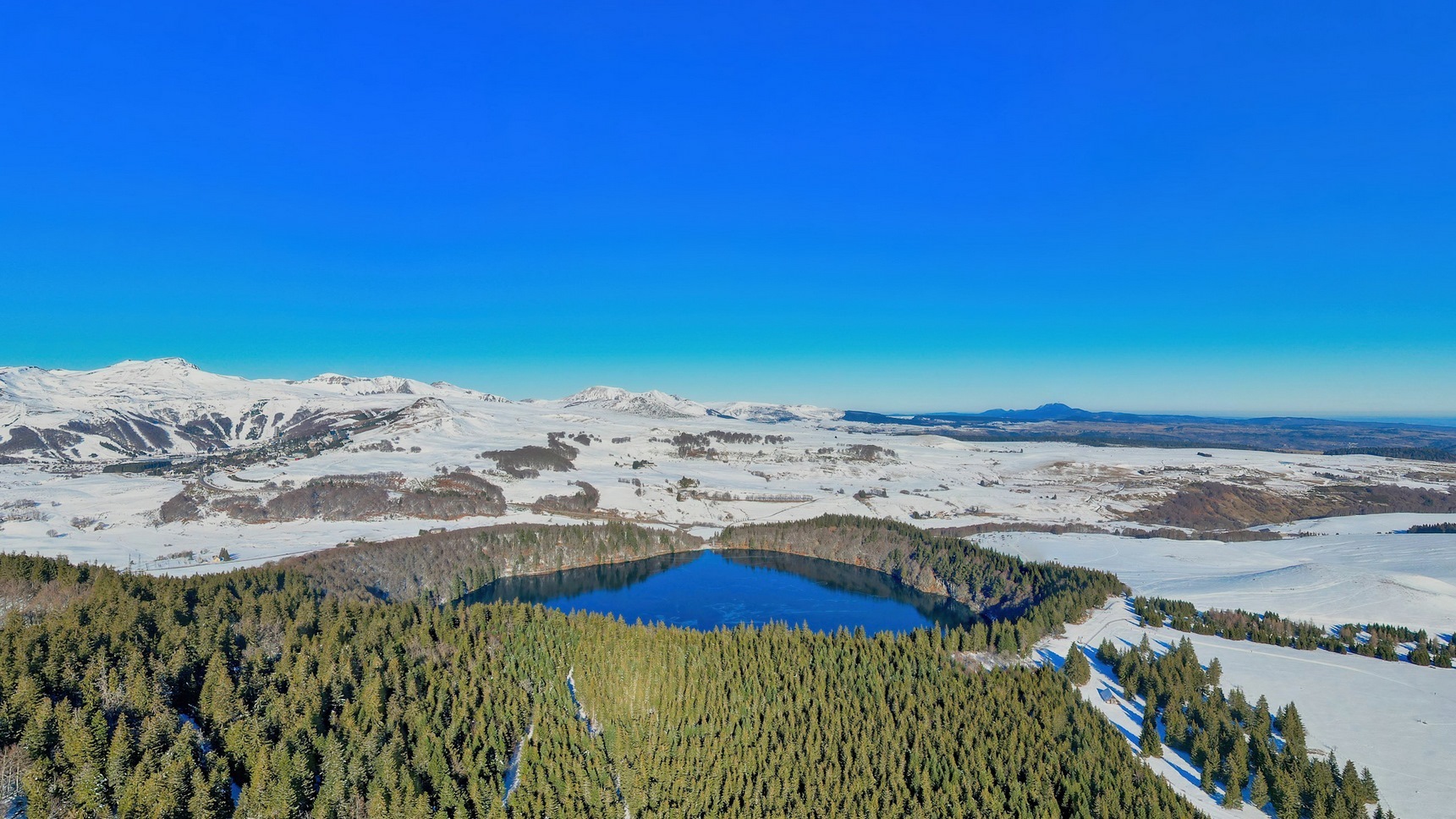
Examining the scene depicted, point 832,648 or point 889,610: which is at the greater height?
point 832,648

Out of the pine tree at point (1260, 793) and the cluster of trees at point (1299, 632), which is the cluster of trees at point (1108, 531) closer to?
the cluster of trees at point (1299, 632)

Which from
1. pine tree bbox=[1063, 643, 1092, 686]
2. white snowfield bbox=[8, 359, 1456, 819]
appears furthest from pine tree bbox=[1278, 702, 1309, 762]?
pine tree bbox=[1063, 643, 1092, 686]

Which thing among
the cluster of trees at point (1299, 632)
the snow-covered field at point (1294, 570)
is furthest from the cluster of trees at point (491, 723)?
the snow-covered field at point (1294, 570)

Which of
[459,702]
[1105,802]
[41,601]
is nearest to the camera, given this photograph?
[1105,802]

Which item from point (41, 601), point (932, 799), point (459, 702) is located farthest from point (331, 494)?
point (932, 799)

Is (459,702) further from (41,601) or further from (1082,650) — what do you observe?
(1082,650)

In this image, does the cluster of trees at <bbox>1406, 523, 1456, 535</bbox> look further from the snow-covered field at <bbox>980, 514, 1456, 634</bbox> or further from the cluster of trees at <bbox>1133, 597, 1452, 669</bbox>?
the cluster of trees at <bbox>1133, 597, 1452, 669</bbox>
